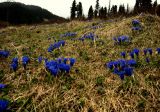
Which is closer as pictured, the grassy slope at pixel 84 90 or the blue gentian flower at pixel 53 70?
the grassy slope at pixel 84 90

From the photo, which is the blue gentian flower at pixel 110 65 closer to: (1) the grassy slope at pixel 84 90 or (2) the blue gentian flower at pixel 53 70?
(1) the grassy slope at pixel 84 90

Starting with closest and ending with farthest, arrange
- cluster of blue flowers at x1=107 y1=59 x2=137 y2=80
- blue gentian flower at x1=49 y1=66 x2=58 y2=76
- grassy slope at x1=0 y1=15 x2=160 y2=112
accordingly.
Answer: grassy slope at x1=0 y1=15 x2=160 y2=112, blue gentian flower at x1=49 y1=66 x2=58 y2=76, cluster of blue flowers at x1=107 y1=59 x2=137 y2=80

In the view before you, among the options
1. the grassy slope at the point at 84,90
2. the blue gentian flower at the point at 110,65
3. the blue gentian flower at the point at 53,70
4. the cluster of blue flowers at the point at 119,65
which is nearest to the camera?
the grassy slope at the point at 84,90

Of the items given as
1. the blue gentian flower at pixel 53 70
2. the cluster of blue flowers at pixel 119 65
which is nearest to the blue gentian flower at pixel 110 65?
the cluster of blue flowers at pixel 119 65

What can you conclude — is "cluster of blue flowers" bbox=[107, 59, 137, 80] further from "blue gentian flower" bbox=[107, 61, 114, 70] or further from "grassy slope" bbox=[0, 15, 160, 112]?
"grassy slope" bbox=[0, 15, 160, 112]

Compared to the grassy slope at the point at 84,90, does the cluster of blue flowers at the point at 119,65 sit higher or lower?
higher

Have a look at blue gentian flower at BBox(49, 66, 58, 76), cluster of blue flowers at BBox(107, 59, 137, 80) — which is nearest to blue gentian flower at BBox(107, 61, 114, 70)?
cluster of blue flowers at BBox(107, 59, 137, 80)

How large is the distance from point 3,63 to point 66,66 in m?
2.24

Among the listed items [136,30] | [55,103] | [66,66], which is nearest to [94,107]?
[55,103]

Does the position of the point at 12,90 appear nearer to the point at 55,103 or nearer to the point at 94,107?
the point at 55,103

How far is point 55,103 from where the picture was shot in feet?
10.7

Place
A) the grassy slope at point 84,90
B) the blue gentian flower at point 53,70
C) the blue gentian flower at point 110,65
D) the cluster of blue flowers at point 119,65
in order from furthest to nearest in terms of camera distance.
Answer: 1. the blue gentian flower at point 110,65
2. the cluster of blue flowers at point 119,65
3. the blue gentian flower at point 53,70
4. the grassy slope at point 84,90

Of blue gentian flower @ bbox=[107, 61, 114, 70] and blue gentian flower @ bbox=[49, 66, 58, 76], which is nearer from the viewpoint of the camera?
blue gentian flower @ bbox=[49, 66, 58, 76]

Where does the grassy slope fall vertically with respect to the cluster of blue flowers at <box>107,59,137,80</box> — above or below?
below
